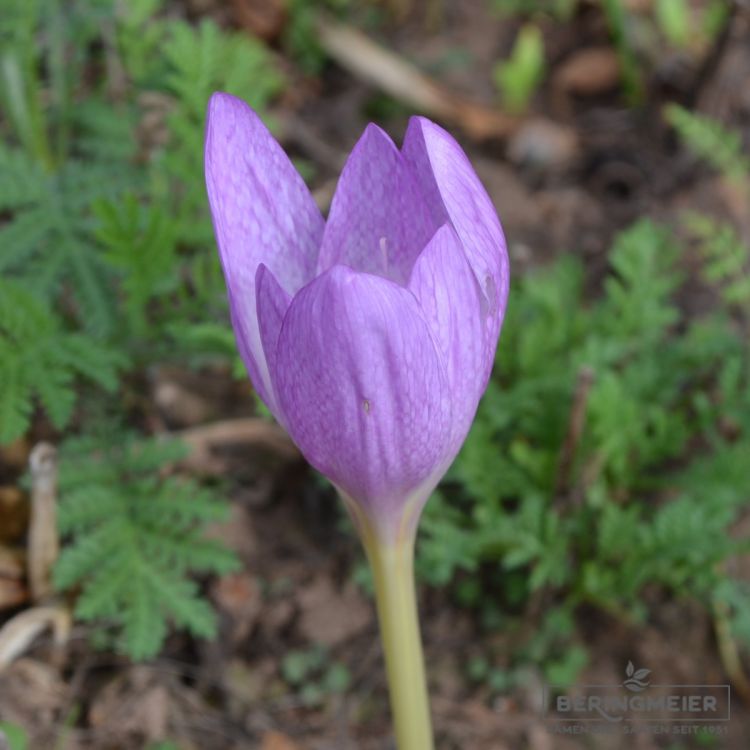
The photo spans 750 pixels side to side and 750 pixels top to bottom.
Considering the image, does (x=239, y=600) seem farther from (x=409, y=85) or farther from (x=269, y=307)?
(x=409, y=85)

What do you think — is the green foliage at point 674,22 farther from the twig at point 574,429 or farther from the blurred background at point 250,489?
the twig at point 574,429

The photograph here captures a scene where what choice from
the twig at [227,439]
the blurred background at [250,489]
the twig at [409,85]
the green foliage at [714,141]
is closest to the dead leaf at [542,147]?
the twig at [409,85]

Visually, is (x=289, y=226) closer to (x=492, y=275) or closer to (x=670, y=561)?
(x=492, y=275)

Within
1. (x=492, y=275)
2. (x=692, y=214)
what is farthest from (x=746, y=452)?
(x=492, y=275)

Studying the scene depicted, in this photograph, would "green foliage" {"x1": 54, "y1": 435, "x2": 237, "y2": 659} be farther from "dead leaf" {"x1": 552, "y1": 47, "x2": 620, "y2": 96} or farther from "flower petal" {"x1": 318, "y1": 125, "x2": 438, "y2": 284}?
"dead leaf" {"x1": 552, "y1": 47, "x2": 620, "y2": 96}

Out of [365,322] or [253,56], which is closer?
[365,322]
